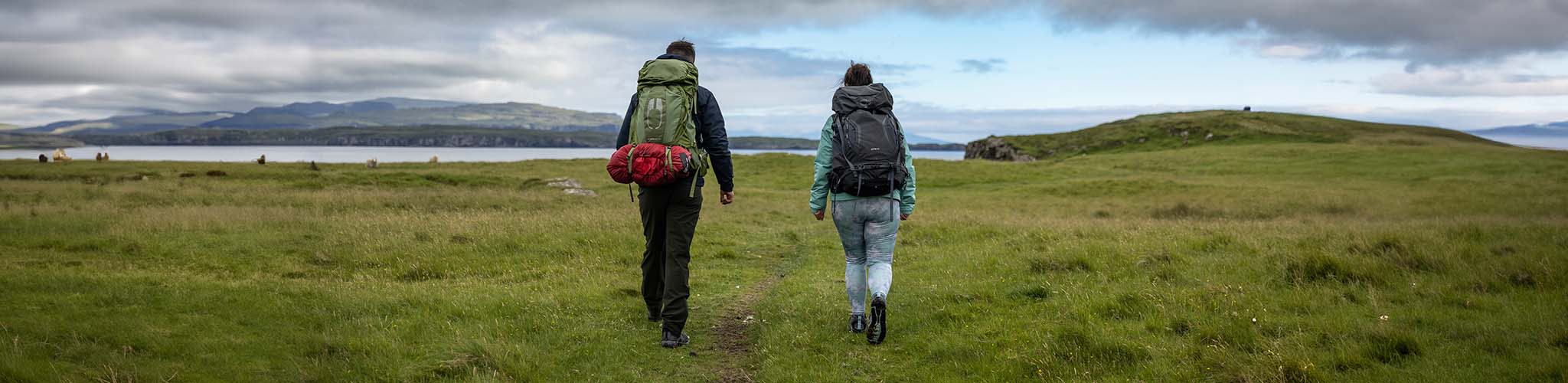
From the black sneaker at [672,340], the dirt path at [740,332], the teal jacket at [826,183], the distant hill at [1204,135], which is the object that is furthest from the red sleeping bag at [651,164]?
the distant hill at [1204,135]

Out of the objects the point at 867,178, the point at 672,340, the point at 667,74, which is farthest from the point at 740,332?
the point at 667,74

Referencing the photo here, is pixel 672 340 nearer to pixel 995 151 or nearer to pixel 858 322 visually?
pixel 858 322

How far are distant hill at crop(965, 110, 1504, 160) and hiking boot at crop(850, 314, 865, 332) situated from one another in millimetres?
92535

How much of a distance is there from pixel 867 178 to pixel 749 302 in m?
4.36

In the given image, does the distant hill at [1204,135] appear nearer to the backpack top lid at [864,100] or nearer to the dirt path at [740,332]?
the dirt path at [740,332]

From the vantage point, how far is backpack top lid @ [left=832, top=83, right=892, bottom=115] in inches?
299

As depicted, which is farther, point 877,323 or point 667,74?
point 877,323

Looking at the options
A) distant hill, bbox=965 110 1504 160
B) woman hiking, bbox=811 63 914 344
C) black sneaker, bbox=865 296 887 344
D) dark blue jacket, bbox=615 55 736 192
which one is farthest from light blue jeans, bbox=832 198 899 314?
distant hill, bbox=965 110 1504 160

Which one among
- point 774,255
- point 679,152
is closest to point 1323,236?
point 774,255

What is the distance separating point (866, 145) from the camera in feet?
24.4

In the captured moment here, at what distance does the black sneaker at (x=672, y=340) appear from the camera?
8266 mm

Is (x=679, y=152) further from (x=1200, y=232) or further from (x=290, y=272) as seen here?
(x=1200, y=232)

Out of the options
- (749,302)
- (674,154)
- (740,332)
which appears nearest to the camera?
(674,154)

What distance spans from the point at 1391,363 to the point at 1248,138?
340 ft
